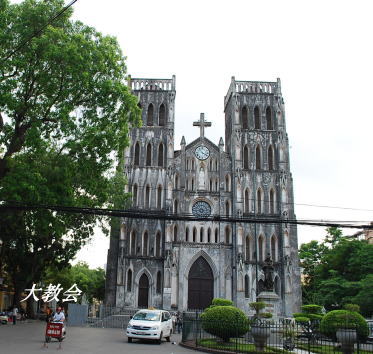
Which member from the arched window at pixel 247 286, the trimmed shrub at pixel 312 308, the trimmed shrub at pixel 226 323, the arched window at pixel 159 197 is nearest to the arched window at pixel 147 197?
the arched window at pixel 159 197

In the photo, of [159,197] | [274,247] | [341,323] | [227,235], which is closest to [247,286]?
[274,247]

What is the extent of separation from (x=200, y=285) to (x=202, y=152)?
12088 millimetres

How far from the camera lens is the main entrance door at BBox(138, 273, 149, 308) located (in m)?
37.8

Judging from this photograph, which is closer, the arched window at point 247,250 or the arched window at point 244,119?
the arched window at point 247,250

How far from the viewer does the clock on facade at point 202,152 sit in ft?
137

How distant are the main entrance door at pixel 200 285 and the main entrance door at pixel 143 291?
11.9 ft

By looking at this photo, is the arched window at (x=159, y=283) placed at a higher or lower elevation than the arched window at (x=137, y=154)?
lower

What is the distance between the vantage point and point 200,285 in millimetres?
38531

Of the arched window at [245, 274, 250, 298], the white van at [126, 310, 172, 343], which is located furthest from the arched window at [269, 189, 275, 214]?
the white van at [126, 310, 172, 343]

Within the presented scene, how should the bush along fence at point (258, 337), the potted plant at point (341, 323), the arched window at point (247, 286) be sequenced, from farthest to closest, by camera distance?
the arched window at point (247, 286) < the potted plant at point (341, 323) < the bush along fence at point (258, 337)

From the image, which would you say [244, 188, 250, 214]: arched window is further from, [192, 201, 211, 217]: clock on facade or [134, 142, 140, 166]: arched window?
[134, 142, 140, 166]: arched window

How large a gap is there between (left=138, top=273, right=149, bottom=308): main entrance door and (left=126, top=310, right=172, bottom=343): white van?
19612mm

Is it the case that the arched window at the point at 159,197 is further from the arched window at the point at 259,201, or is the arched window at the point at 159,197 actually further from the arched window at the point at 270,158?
the arched window at the point at 270,158

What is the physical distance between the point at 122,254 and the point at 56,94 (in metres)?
21.4
